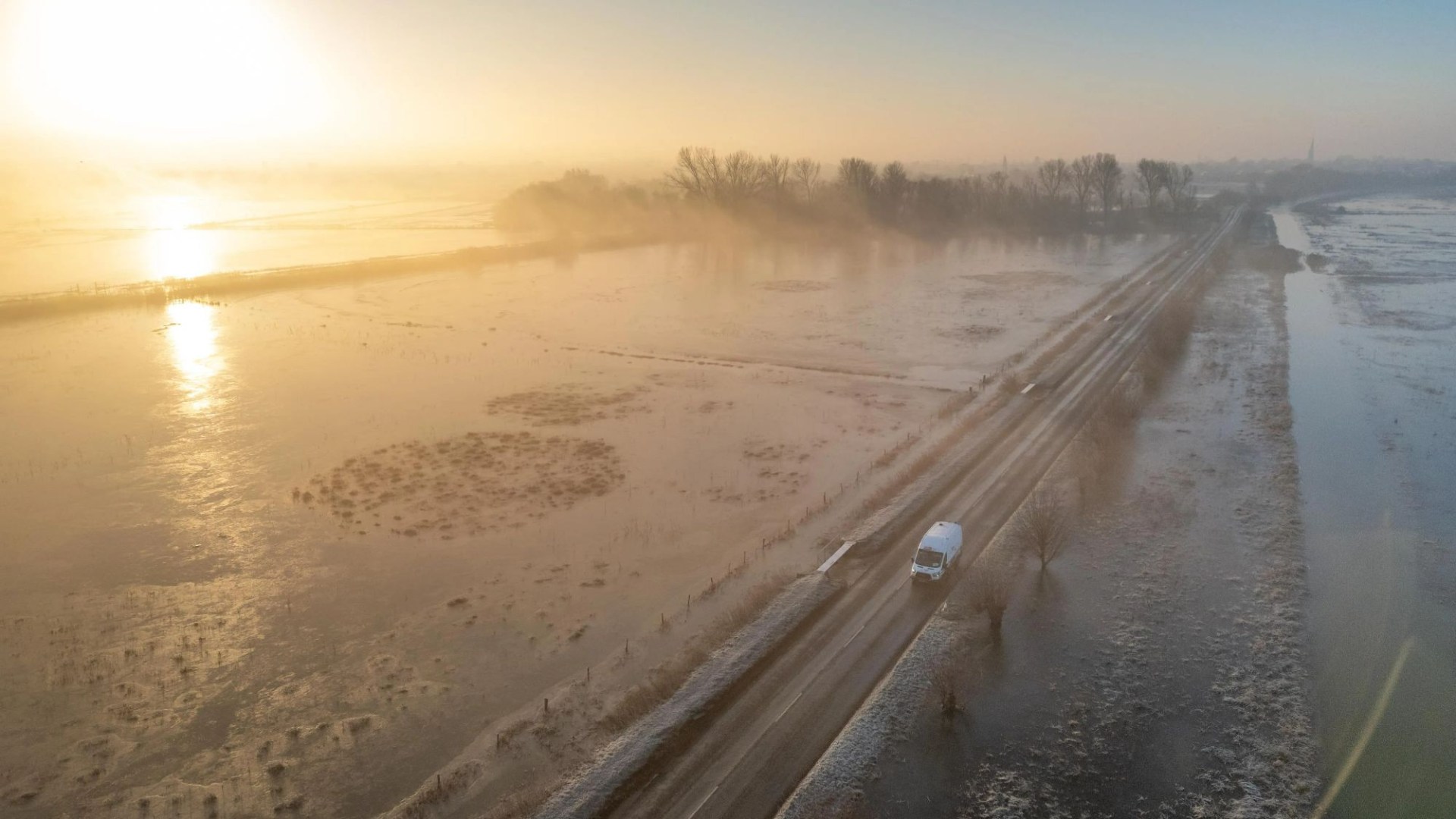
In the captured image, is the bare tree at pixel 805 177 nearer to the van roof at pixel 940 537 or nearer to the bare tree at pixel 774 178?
the bare tree at pixel 774 178

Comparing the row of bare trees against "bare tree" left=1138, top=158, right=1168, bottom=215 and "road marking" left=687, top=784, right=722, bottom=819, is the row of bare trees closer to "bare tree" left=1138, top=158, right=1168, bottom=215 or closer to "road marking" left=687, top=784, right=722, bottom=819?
"bare tree" left=1138, top=158, right=1168, bottom=215

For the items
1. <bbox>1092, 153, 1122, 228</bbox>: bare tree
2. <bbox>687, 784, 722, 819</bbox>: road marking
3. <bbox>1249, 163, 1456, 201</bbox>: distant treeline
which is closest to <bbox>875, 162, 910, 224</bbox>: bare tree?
<bbox>1092, 153, 1122, 228</bbox>: bare tree

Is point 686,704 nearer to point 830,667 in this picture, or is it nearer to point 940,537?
point 830,667

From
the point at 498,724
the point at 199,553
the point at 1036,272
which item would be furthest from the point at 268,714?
the point at 1036,272

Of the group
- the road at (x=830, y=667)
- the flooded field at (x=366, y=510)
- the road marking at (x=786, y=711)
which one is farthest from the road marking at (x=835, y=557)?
the road marking at (x=786, y=711)

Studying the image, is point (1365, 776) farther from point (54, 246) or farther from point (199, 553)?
point (54, 246)
